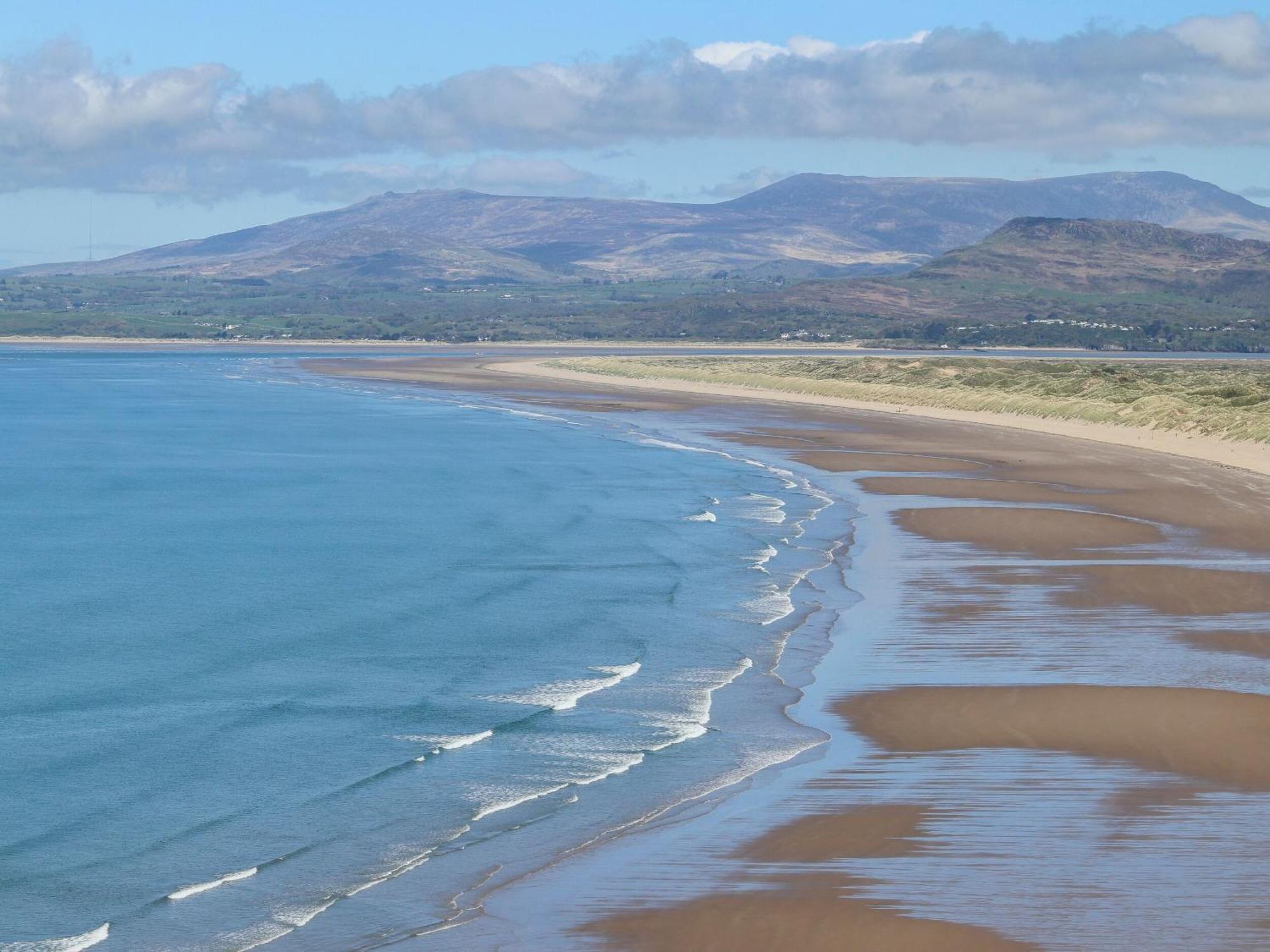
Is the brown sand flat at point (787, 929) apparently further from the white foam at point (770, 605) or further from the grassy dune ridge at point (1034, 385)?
the grassy dune ridge at point (1034, 385)

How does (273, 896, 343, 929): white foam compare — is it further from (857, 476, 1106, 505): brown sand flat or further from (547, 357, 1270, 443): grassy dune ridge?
(547, 357, 1270, 443): grassy dune ridge

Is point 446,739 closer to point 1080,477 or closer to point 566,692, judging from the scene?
point 566,692

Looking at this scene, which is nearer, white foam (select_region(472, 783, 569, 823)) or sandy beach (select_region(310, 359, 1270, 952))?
sandy beach (select_region(310, 359, 1270, 952))

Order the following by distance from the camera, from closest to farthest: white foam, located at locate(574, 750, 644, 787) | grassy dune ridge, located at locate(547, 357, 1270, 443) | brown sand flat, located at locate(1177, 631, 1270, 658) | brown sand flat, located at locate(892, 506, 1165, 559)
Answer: white foam, located at locate(574, 750, 644, 787), brown sand flat, located at locate(1177, 631, 1270, 658), brown sand flat, located at locate(892, 506, 1165, 559), grassy dune ridge, located at locate(547, 357, 1270, 443)

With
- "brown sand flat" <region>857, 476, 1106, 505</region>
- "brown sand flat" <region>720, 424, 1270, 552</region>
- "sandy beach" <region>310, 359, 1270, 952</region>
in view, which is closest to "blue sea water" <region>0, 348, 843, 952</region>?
"sandy beach" <region>310, 359, 1270, 952</region>

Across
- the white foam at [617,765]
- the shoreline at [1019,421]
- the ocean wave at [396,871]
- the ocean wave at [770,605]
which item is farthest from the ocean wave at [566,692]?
the shoreline at [1019,421]

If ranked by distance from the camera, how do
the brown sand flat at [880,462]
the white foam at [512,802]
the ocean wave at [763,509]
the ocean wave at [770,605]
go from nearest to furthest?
1. the white foam at [512,802]
2. the ocean wave at [770,605]
3. the ocean wave at [763,509]
4. the brown sand flat at [880,462]

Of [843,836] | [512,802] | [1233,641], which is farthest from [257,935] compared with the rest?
[1233,641]
